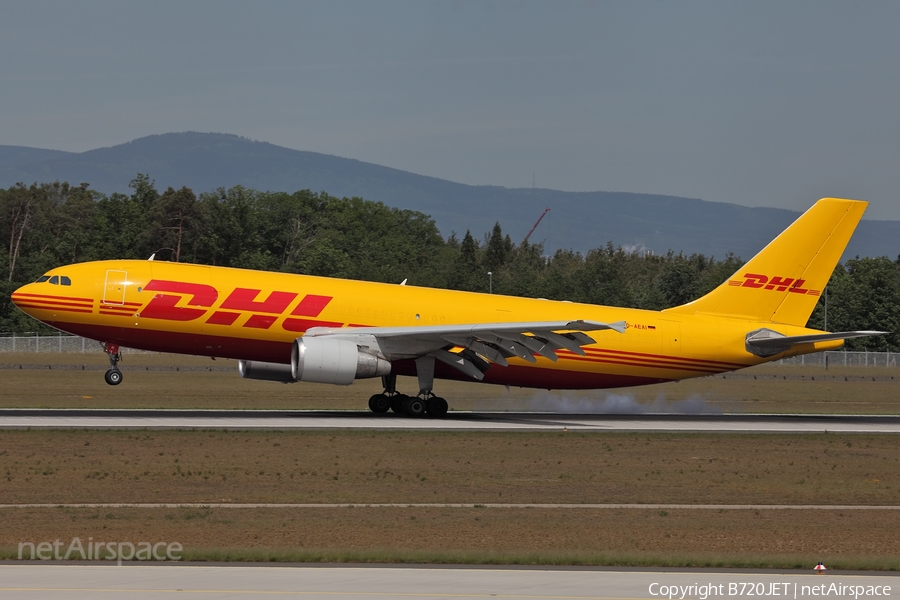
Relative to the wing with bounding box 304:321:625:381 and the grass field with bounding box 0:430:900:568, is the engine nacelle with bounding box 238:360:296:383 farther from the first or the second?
the grass field with bounding box 0:430:900:568

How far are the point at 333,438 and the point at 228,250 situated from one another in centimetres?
8520

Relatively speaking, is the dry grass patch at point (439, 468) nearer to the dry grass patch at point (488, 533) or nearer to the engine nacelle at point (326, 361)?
the dry grass patch at point (488, 533)

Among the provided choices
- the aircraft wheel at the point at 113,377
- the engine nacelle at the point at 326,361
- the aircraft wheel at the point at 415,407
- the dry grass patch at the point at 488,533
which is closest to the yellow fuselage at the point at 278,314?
the aircraft wheel at the point at 113,377

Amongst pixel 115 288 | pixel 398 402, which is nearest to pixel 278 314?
pixel 115 288

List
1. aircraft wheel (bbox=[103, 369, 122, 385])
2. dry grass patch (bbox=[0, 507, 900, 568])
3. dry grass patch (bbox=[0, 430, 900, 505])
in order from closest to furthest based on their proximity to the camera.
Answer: dry grass patch (bbox=[0, 507, 900, 568]) → dry grass patch (bbox=[0, 430, 900, 505]) → aircraft wheel (bbox=[103, 369, 122, 385])

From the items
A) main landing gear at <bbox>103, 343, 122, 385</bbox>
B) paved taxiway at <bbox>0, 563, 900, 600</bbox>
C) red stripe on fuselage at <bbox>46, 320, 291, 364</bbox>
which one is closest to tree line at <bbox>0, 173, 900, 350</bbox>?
main landing gear at <bbox>103, 343, 122, 385</bbox>

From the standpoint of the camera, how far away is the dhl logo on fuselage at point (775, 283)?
3928cm

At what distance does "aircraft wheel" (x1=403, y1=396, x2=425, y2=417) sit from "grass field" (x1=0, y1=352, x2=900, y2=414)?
6.71 m

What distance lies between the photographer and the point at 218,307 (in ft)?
112

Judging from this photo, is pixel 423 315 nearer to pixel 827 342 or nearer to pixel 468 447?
pixel 468 447

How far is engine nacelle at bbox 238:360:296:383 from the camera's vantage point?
3631 centimetres

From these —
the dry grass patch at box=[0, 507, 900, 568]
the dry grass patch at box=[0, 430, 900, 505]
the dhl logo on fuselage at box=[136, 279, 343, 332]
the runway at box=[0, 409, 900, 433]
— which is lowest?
the dry grass patch at box=[0, 507, 900, 568]

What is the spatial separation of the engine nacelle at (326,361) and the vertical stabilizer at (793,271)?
501 inches

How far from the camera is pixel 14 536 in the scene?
16.4 m
